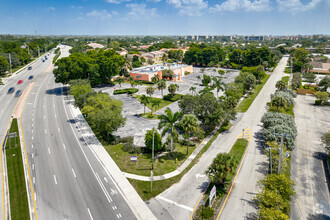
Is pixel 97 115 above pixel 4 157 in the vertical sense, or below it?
above

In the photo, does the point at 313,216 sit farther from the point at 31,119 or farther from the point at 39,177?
the point at 31,119

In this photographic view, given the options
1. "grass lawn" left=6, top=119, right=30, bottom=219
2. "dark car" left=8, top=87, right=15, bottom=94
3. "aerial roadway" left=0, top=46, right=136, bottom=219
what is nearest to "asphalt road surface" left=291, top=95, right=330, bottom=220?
"aerial roadway" left=0, top=46, right=136, bottom=219

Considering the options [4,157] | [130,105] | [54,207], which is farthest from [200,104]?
[4,157]

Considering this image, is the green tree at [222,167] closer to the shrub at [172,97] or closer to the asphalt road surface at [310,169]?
the asphalt road surface at [310,169]

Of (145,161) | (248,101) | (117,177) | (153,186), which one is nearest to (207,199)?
(153,186)

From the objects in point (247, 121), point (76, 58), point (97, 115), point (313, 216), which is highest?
point (76, 58)

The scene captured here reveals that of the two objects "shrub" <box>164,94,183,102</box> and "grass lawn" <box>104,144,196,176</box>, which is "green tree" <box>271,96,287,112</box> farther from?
"shrub" <box>164,94,183,102</box>
